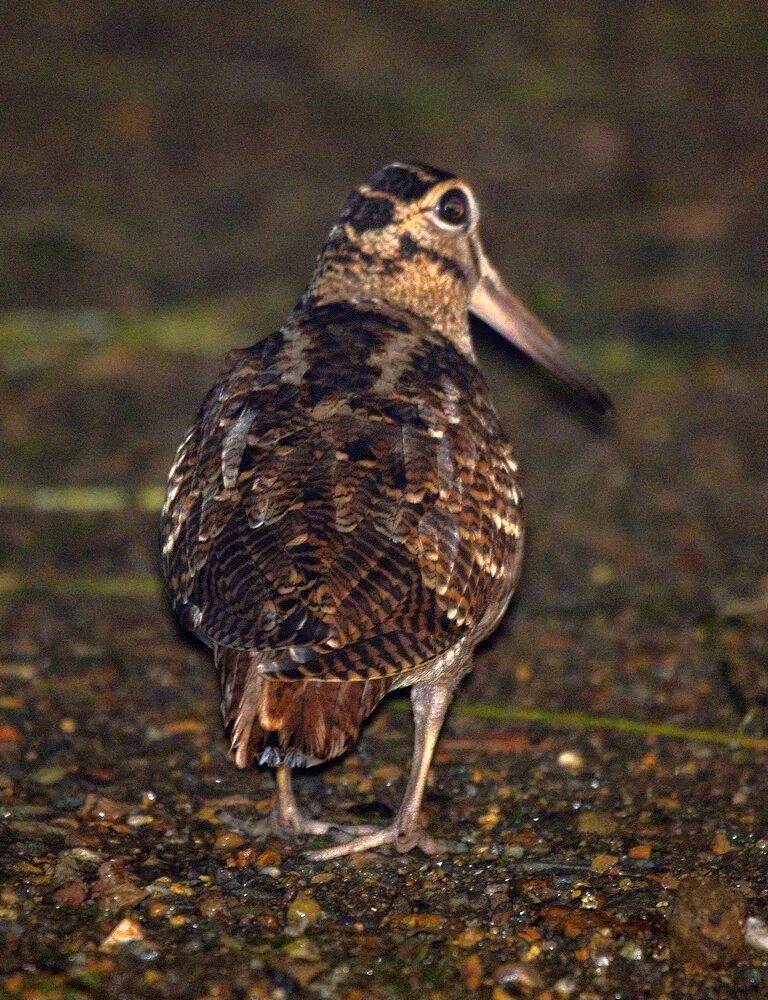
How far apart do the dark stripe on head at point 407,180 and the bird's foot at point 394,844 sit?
2370mm

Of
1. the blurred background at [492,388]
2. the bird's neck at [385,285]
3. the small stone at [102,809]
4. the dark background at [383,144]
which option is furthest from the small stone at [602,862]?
the dark background at [383,144]

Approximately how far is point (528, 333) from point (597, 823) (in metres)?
Answer: 2.41

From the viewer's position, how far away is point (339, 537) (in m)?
4.03

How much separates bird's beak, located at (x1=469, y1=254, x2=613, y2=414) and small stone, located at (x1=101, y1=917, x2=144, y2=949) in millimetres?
3081

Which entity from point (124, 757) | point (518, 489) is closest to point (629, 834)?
point (518, 489)

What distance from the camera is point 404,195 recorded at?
571 cm

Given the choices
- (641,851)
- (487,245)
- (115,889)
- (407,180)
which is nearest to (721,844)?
(641,851)

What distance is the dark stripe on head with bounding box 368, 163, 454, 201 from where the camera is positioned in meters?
5.70

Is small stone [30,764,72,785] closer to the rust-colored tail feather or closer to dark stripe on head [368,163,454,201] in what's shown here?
the rust-colored tail feather

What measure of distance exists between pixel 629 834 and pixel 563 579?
192cm

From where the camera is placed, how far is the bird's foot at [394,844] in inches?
178

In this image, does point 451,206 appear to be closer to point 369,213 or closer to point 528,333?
point 369,213

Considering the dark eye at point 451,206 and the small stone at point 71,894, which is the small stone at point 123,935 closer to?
the small stone at point 71,894

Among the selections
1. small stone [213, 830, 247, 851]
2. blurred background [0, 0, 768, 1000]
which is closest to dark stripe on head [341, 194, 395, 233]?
blurred background [0, 0, 768, 1000]
